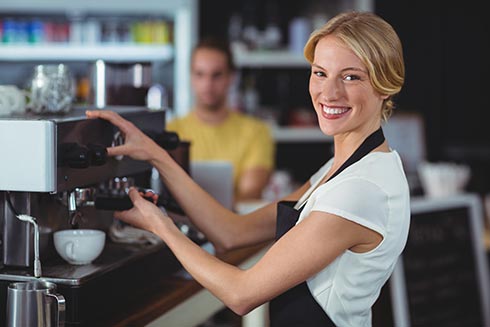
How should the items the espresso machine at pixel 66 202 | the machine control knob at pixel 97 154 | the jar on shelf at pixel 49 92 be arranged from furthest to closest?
the jar on shelf at pixel 49 92 < the machine control knob at pixel 97 154 < the espresso machine at pixel 66 202

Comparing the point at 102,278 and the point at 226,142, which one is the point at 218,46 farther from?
the point at 102,278

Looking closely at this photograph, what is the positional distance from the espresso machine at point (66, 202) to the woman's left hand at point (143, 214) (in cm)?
3

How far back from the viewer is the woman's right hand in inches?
80.7

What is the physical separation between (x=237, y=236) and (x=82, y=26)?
10.4ft

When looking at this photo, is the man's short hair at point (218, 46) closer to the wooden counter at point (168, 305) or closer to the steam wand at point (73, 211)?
the wooden counter at point (168, 305)

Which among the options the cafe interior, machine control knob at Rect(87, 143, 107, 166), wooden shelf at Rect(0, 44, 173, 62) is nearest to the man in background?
the cafe interior

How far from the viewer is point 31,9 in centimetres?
500

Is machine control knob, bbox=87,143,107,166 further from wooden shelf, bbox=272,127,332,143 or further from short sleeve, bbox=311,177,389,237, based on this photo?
wooden shelf, bbox=272,127,332,143

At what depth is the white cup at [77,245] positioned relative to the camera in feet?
6.48

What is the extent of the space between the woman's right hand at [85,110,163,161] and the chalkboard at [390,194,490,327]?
158 cm

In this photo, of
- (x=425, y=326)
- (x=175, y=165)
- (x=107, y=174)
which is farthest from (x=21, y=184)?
(x=425, y=326)

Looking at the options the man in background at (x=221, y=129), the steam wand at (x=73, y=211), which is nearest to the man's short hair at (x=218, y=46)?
the man in background at (x=221, y=129)

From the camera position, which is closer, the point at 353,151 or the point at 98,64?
the point at 353,151

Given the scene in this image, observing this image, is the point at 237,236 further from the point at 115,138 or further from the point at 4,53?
the point at 4,53
